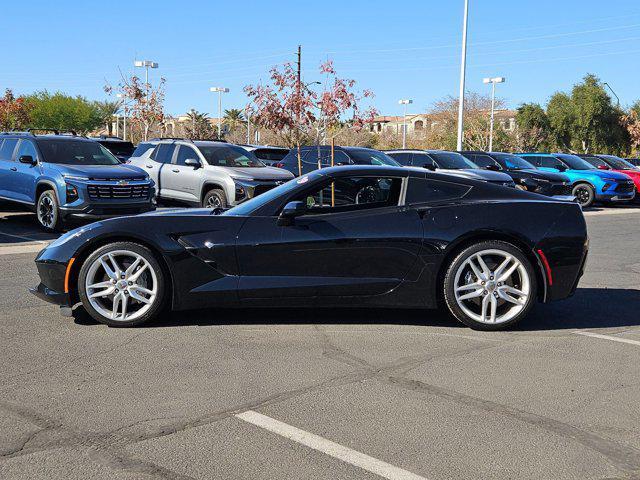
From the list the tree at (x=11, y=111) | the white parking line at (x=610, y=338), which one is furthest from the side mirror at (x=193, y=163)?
the tree at (x=11, y=111)

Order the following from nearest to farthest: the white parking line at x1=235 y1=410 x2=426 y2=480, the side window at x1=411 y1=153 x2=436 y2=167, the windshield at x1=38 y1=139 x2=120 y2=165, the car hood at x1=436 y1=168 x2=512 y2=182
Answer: the white parking line at x1=235 y1=410 x2=426 y2=480 < the windshield at x1=38 y1=139 x2=120 y2=165 < the car hood at x1=436 y1=168 x2=512 y2=182 < the side window at x1=411 y1=153 x2=436 y2=167

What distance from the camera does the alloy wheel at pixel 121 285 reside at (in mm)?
5789

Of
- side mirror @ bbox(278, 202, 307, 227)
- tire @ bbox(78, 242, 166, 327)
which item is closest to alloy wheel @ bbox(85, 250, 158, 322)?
tire @ bbox(78, 242, 166, 327)

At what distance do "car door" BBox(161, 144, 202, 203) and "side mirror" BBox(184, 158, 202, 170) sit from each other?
0.08 m

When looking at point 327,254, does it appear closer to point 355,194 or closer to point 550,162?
point 355,194

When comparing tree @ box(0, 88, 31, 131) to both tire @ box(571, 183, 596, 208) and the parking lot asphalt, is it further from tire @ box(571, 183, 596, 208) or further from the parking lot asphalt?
the parking lot asphalt

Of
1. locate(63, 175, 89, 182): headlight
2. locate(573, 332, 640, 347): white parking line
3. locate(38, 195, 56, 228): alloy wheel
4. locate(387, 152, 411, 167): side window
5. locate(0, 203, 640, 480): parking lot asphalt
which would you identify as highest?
locate(387, 152, 411, 167): side window

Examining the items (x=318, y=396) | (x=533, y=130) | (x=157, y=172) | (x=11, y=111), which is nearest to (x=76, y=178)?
(x=157, y=172)

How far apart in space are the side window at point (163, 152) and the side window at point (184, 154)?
27 centimetres

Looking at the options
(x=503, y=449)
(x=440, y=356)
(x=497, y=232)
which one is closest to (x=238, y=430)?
(x=503, y=449)

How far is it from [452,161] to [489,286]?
45.6ft

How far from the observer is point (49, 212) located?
1238 centimetres

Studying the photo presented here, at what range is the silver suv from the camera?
13992 millimetres

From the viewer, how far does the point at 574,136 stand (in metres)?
56.1
